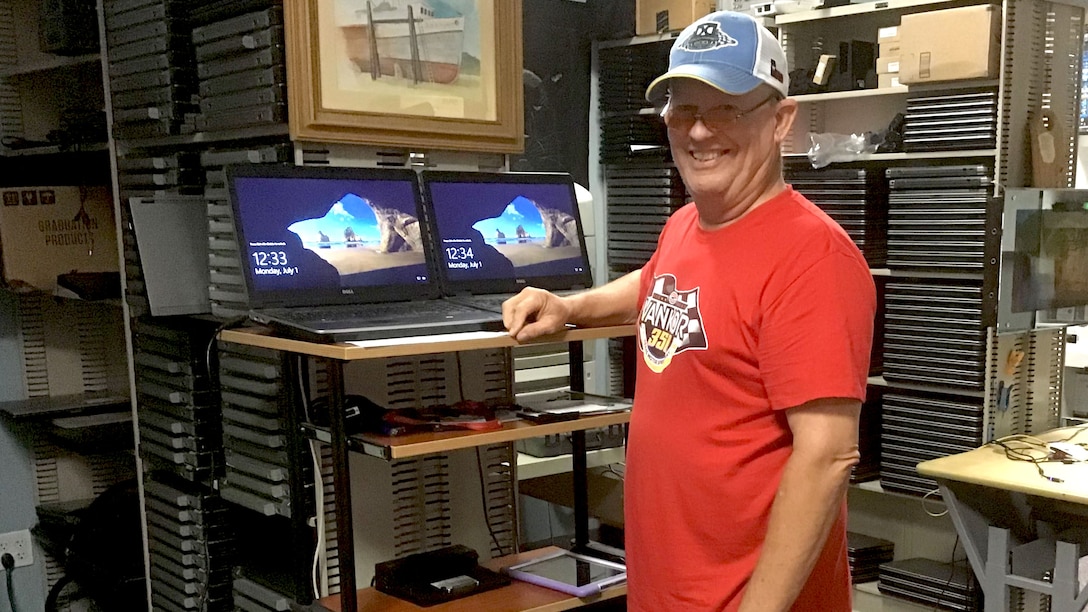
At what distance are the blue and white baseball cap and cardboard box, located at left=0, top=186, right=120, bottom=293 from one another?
2.05 m

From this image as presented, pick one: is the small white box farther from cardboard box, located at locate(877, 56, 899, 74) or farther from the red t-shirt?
the red t-shirt

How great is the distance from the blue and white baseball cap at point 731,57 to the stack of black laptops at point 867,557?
7.61ft

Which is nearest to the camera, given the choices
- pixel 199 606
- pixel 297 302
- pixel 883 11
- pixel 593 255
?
pixel 297 302

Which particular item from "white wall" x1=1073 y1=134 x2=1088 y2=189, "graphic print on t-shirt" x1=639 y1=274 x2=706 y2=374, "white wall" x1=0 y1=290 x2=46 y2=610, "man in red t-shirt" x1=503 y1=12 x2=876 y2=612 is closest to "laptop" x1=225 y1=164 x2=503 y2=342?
"graphic print on t-shirt" x1=639 y1=274 x2=706 y2=374

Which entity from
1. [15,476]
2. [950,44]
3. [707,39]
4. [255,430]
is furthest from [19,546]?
[950,44]

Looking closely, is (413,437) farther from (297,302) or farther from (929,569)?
(929,569)

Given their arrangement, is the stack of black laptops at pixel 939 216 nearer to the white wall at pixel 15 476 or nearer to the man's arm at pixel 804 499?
the man's arm at pixel 804 499

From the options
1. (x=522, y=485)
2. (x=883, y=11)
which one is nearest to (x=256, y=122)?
(x=522, y=485)

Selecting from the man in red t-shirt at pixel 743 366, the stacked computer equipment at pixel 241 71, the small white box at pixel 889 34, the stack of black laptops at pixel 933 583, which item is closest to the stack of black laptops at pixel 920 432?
the stack of black laptops at pixel 933 583

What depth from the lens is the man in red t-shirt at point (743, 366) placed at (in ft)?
4.09

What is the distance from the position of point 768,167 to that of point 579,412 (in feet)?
2.31

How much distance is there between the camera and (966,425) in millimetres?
2986

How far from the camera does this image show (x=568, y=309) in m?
1.77

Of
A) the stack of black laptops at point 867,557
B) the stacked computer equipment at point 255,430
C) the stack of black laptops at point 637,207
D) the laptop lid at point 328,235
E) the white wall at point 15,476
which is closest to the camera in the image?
the laptop lid at point 328,235
